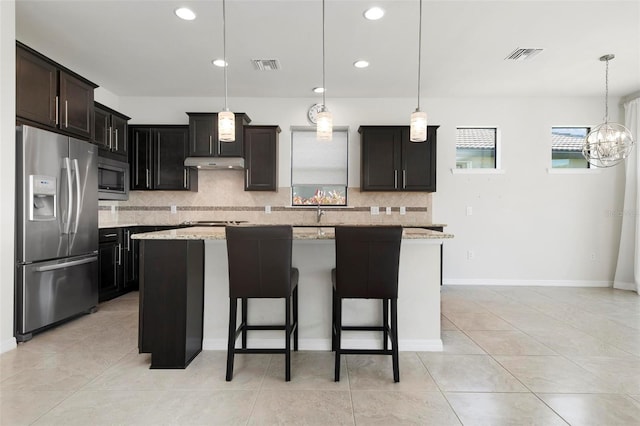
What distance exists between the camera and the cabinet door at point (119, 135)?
4.39 metres

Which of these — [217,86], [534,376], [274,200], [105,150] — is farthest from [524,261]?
[105,150]

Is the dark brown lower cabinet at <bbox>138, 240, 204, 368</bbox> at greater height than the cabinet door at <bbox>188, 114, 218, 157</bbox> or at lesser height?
lesser

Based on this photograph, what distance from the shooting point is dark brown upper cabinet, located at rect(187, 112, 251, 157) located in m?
4.72

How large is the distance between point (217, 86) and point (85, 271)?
9.39 ft

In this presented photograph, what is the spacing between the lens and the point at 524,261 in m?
5.09

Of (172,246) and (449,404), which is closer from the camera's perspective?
(449,404)

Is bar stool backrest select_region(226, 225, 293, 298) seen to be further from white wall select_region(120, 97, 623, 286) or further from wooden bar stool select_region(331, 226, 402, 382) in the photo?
white wall select_region(120, 97, 623, 286)

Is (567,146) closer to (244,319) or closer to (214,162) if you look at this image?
(214,162)

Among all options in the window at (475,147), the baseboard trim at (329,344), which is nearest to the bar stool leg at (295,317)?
the baseboard trim at (329,344)

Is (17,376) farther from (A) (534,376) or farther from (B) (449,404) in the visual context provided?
(A) (534,376)

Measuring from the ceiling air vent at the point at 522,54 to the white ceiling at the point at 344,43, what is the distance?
0.09m

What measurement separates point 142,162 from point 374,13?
3759 millimetres

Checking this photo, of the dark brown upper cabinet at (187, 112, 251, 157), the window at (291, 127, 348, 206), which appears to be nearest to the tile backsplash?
the window at (291, 127, 348, 206)

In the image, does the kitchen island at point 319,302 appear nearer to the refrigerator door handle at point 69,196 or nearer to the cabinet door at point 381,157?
the refrigerator door handle at point 69,196
